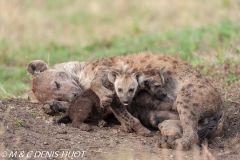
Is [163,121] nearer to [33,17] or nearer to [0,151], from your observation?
[0,151]

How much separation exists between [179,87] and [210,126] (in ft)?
1.71

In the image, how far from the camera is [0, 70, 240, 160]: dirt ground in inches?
186

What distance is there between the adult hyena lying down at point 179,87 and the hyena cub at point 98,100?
107mm

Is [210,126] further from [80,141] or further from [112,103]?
[80,141]

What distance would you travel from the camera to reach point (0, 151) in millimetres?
4527

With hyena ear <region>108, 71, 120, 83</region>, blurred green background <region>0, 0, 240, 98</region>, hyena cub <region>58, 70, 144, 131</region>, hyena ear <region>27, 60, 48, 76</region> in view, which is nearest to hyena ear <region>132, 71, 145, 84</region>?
hyena cub <region>58, 70, 144, 131</region>

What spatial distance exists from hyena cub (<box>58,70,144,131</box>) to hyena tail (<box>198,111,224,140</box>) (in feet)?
2.48

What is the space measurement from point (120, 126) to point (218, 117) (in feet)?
3.36

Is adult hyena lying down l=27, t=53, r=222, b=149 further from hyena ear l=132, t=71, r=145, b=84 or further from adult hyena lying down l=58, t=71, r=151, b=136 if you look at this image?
hyena ear l=132, t=71, r=145, b=84

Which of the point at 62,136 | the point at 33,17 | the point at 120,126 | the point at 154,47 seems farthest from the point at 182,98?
the point at 33,17

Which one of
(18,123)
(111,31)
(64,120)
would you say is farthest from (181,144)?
(111,31)

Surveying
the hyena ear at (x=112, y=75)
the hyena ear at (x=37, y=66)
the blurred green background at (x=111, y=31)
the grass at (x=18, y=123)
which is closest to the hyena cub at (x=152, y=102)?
the hyena ear at (x=112, y=75)

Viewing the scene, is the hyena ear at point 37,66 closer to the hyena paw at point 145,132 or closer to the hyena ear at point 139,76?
the hyena ear at point 139,76

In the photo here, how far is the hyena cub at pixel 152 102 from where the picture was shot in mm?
5660
